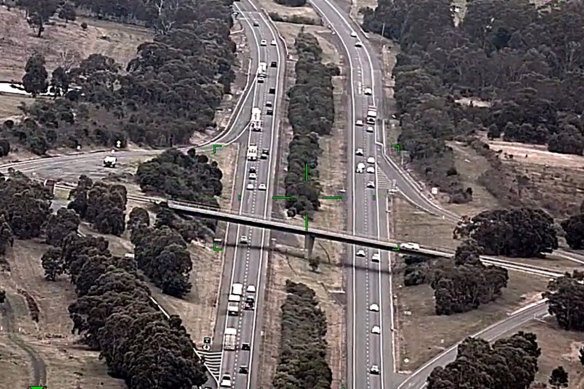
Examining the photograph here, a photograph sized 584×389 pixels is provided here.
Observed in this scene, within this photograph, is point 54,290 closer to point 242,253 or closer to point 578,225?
point 242,253

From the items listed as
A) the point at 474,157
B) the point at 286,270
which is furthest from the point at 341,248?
the point at 474,157

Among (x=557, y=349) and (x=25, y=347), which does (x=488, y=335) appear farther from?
(x=25, y=347)

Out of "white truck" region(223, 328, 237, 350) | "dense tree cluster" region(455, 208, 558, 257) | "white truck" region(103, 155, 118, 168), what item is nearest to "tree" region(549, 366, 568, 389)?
"white truck" region(223, 328, 237, 350)

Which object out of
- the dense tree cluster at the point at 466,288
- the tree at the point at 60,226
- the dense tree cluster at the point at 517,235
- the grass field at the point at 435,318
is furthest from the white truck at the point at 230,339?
the dense tree cluster at the point at 517,235

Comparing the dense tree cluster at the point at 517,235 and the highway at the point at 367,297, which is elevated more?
the dense tree cluster at the point at 517,235

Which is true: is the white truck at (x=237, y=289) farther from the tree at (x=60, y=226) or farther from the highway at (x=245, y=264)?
the tree at (x=60, y=226)
